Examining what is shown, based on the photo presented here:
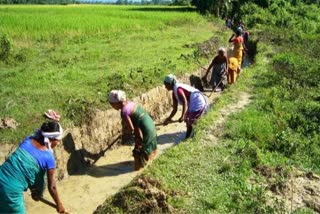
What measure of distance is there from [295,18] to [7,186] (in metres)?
30.2

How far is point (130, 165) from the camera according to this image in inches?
343

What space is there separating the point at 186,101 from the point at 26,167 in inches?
172

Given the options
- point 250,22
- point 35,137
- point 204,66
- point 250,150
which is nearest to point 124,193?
point 35,137

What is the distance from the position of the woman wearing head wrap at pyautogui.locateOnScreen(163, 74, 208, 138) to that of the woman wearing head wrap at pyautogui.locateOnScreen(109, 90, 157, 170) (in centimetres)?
85

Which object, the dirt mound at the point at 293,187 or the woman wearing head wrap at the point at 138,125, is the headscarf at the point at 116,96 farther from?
the dirt mound at the point at 293,187

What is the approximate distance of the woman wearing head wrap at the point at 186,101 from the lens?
330 inches

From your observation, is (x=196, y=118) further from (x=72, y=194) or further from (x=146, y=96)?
(x=72, y=194)

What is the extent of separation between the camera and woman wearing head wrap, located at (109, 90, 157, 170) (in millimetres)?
7293

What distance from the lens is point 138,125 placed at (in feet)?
25.0

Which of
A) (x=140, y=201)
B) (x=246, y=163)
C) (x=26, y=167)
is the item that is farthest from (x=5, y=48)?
(x=26, y=167)

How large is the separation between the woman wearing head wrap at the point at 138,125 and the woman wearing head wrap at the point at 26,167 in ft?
8.23

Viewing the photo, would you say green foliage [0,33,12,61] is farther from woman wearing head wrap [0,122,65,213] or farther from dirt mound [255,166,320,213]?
dirt mound [255,166,320,213]

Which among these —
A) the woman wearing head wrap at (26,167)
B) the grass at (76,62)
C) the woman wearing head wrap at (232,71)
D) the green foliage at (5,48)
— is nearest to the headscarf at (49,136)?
the woman wearing head wrap at (26,167)

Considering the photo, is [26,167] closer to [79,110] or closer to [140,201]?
[140,201]
